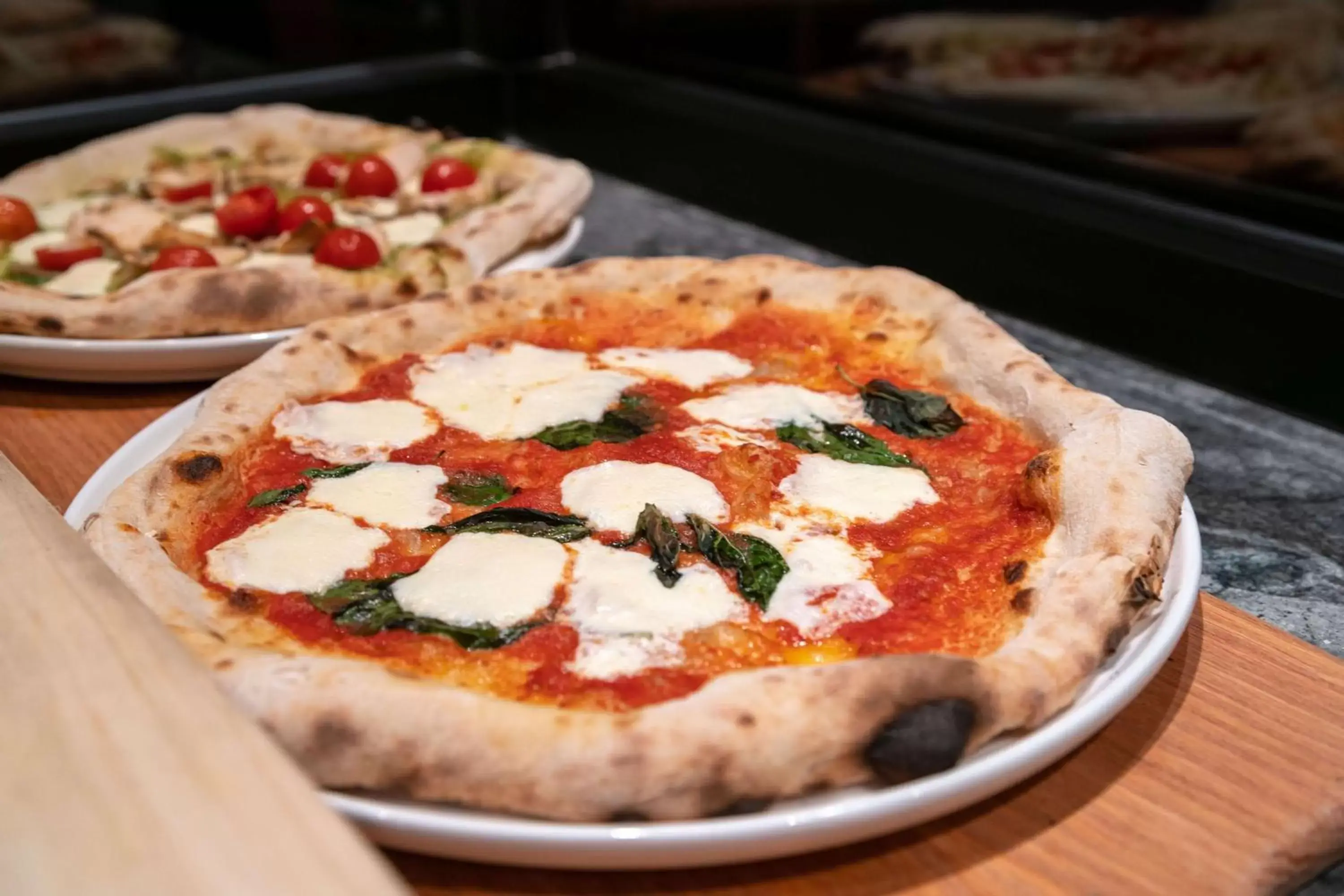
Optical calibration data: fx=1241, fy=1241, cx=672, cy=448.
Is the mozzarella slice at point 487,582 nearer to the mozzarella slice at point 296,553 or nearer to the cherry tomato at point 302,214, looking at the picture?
the mozzarella slice at point 296,553

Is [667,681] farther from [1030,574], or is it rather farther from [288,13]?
[288,13]

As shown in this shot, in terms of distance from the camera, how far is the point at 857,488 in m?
2.33

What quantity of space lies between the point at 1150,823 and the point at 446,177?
3.18 m

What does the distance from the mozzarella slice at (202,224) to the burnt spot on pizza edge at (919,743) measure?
302 centimetres

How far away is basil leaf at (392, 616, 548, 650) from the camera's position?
1.89 meters

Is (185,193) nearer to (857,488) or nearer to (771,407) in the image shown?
(771,407)

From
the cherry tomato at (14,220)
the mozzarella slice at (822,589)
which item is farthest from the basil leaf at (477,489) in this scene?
the cherry tomato at (14,220)

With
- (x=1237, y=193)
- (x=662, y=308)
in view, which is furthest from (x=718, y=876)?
(x=1237, y=193)

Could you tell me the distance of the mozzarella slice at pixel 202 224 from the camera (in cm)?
393

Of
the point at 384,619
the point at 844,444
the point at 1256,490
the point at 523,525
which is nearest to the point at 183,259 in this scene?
the point at 523,525

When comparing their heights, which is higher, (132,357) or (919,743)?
(919,743)

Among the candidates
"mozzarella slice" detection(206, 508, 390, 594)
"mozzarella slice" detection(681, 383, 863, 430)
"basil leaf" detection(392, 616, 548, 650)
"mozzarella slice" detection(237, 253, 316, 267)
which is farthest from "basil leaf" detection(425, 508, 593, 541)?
"mozzarella slice" detection(237, 253, 316, 267)

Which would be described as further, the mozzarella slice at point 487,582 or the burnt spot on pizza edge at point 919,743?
the mozzarella slice at point 487,582

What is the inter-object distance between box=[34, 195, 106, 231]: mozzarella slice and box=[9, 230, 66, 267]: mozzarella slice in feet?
0.15
